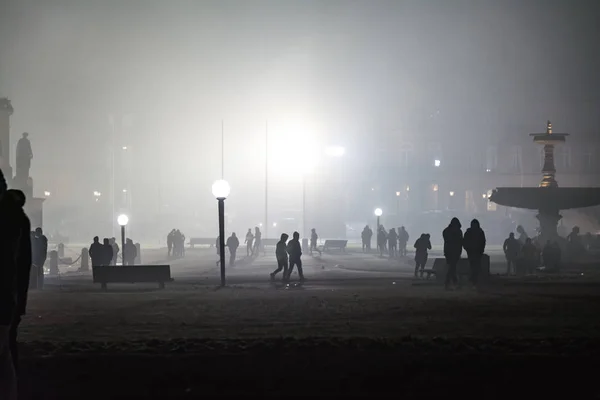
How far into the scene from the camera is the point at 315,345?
9891mm

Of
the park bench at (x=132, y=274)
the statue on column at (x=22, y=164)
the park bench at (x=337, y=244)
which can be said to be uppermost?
the statue on column at (x=22, y=164)

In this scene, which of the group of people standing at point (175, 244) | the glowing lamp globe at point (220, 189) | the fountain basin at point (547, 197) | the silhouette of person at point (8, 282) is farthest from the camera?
the group of people standing at point (175, 244)

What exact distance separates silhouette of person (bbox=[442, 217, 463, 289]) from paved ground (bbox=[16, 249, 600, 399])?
Answer: 2.07m

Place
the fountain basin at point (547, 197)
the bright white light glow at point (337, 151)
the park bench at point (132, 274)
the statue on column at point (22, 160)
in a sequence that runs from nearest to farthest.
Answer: the park bench at point (132, 274), the fountain basin at point (547, 197), the statue on column at point (22, 160), the bright white light glow at point (337, 151)

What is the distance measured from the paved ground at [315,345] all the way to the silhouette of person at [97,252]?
329 inches

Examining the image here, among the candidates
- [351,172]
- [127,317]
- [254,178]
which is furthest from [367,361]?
[254,178]

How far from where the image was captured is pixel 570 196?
39719mm

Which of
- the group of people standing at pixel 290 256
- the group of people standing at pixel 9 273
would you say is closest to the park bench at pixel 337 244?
the group of people standing at pixel 290 256

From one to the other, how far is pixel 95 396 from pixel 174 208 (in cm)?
11078

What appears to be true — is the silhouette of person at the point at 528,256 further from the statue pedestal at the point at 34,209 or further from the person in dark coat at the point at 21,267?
the statue pedestal at the point at 34,209

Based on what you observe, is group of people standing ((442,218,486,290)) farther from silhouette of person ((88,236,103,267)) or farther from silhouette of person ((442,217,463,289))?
silhouette of person ((88,236,103,267))

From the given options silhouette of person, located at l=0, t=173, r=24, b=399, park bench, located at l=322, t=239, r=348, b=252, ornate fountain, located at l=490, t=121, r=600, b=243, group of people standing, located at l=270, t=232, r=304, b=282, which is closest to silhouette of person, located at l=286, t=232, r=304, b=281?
group of people standing, located at l=270, t=232, r=304, b=282

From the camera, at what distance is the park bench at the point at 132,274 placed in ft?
75.9

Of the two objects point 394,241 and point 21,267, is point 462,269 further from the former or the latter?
point 394,241
